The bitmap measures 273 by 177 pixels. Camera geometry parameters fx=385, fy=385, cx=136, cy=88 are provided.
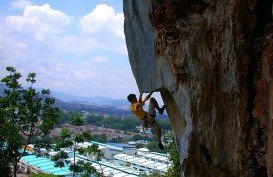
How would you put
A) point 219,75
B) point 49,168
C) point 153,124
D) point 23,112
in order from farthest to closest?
point 49,168 → point 23,112 → point 153,124 → point 219,75

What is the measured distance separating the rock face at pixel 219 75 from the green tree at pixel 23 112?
1581 cm

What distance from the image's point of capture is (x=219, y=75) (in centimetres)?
867

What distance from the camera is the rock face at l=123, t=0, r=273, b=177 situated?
330 inches

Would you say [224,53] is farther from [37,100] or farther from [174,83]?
[37,100]

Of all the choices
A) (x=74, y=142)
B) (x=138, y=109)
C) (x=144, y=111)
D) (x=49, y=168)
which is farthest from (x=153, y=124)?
(x=49, y=168)

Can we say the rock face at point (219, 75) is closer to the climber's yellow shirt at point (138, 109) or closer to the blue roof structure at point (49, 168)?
the climber's yellow shirt at point (138, 109)

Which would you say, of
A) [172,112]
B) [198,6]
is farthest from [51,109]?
[198,6]

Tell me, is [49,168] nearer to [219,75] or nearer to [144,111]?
[144,111]

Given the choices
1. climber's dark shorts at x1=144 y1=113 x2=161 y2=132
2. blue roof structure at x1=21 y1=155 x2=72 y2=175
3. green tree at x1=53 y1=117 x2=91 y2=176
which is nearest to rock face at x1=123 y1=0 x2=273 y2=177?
climber's dark shorts at x1=144 y1=113 x2=161 y2=132

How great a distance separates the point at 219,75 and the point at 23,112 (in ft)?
56.5

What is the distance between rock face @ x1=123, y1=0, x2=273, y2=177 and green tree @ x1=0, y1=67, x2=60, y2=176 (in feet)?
51.9

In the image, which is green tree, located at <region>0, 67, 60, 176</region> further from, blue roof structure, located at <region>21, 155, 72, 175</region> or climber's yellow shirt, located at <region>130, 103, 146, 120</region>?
climber's yellow shirt, located at <region>130, 103, 146, 120</region>

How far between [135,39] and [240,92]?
3.10 meters

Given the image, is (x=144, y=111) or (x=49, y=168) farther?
Result: (x=49, y=168)
